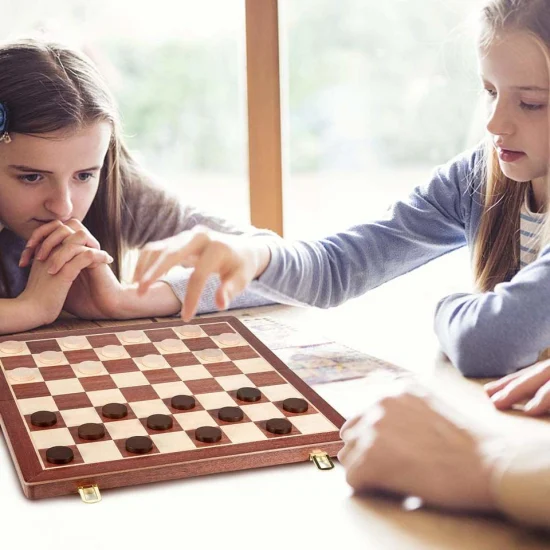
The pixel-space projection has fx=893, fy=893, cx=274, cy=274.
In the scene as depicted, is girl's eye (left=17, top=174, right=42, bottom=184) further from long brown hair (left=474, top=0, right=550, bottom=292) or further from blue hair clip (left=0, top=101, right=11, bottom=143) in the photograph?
long brown hair (left=474, top=0, right=550, bottom=292)

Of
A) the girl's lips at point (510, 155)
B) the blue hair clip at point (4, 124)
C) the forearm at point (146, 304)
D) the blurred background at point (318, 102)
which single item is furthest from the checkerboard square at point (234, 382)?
the blurred background at point (318, 102)

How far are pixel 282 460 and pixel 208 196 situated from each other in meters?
7.12

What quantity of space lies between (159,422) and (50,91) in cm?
95

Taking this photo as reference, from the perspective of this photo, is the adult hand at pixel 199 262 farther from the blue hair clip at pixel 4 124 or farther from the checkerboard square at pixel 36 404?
the blue hair clip at pixel 4 124

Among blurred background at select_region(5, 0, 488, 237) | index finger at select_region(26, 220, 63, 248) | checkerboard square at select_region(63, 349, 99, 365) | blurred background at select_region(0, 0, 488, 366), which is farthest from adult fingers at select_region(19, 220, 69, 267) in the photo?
blurred background at select_region(5, 0, 488, 237)

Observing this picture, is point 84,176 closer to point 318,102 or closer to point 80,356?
point 80,356

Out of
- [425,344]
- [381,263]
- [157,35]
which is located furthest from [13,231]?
[157,35]

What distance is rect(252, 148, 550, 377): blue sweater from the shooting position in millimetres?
1392

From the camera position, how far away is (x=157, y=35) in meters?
7.49

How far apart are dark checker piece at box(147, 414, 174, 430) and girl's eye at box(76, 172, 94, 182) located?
2.76 feet

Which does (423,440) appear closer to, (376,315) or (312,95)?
(376,315)

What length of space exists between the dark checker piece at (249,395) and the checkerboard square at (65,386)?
9.2 inches

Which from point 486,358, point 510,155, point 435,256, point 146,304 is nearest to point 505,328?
point 486,358

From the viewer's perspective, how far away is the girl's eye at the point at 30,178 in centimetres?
185
